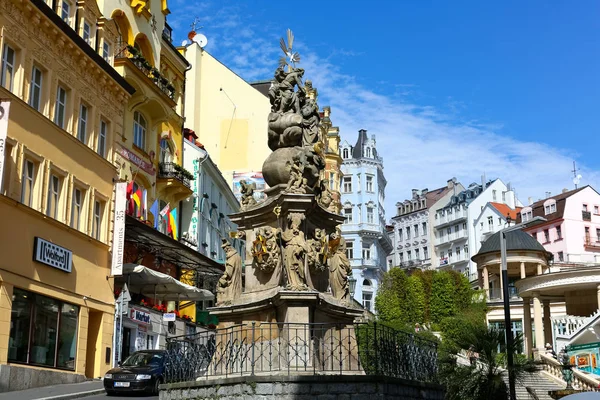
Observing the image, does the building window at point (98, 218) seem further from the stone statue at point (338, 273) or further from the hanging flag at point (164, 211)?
the stone statue at point (338, 273)

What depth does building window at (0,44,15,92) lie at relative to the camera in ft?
79.6

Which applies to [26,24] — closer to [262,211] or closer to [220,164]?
[262,211]

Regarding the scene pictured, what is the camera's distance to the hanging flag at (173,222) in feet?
137

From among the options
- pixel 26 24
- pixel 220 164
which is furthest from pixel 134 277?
pixel 220 164

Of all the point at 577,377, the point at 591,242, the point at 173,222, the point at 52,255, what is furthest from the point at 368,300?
the point at 52,255

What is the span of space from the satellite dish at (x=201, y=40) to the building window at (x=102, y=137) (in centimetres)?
3021

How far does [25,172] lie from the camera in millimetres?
25266

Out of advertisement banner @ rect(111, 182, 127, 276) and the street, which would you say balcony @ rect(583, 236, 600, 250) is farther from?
the street

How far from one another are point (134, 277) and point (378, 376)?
74.3 ft

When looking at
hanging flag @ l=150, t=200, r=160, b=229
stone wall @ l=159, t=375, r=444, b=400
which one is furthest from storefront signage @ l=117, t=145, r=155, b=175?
stone wall @ l=159, t=375, r=444, b=400

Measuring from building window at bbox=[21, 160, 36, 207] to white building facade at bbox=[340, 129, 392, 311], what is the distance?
61545 millimetres

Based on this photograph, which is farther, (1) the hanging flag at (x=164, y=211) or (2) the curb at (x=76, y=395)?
(1) the hanging flag at (x=164, y=211)

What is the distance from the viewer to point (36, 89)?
2650 cm

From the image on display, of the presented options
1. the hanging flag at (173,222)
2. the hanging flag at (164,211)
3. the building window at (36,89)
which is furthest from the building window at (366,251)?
the building window at (36,89)
